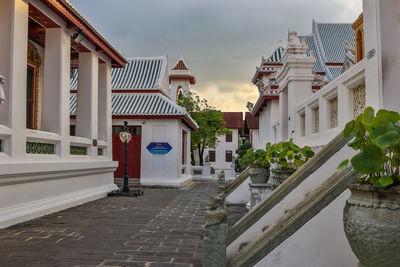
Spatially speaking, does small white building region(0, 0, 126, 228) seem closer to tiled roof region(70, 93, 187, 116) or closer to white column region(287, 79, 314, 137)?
tiled roof region(70, 93, 187, 116)

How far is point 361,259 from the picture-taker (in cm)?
218

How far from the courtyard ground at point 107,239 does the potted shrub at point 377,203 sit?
249 cm

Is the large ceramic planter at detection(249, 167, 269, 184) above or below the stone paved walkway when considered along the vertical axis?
above

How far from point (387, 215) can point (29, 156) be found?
708 centimetres

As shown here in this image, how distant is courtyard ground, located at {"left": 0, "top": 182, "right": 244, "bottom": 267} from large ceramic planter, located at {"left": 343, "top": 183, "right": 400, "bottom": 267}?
8.12 ft

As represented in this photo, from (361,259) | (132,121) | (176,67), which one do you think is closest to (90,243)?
(361,259)

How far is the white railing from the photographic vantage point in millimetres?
4620

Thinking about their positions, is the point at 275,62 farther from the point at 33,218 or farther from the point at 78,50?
the point at 33,218

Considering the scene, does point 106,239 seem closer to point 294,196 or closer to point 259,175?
point 294,196

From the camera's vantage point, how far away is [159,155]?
1631 centimetres

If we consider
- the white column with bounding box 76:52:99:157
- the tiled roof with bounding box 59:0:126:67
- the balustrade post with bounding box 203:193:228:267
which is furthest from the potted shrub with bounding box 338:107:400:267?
the white column with bounding box 76:52:99:157

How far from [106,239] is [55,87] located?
4.95 metres

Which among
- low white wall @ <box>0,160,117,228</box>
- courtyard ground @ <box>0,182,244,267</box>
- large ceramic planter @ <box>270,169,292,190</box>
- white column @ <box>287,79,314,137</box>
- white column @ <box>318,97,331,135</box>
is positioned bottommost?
courtyard ground @ <box>0,182,244,267</box>

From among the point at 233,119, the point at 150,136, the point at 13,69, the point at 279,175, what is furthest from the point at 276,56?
the point at 233,119
